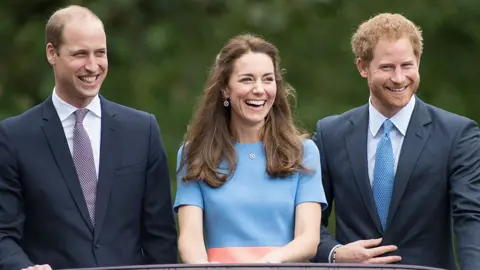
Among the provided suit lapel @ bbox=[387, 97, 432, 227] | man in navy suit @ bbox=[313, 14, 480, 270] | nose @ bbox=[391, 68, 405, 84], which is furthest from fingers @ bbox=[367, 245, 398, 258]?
nose @ bbox=[391, 68, 405, 84]

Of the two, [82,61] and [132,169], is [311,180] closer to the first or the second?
[132,169]

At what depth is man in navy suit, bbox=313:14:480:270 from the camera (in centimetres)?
707

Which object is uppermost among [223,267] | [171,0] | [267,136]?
[171,0]

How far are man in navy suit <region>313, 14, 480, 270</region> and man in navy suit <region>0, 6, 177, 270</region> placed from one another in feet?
2.59

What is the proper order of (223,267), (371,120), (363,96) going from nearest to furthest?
(223,267) < (371,120) < (363,96)

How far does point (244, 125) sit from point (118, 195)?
1.85ft

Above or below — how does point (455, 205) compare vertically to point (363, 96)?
below

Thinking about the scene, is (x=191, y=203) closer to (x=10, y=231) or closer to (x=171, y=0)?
(x=10, y=231)

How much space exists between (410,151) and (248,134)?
65cm

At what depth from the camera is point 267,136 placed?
7.01 metres

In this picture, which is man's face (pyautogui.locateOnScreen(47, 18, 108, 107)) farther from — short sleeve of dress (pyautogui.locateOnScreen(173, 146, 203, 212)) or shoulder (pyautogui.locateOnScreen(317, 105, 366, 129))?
shoulder (pyautogui.locateOnScreen(317, 105, 366, 129))

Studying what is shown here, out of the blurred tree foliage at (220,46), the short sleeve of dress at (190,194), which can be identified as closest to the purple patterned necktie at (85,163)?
the short sleeve of dress at (190,194)

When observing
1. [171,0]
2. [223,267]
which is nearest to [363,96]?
[171,0]

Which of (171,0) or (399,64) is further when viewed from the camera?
(171,0)
